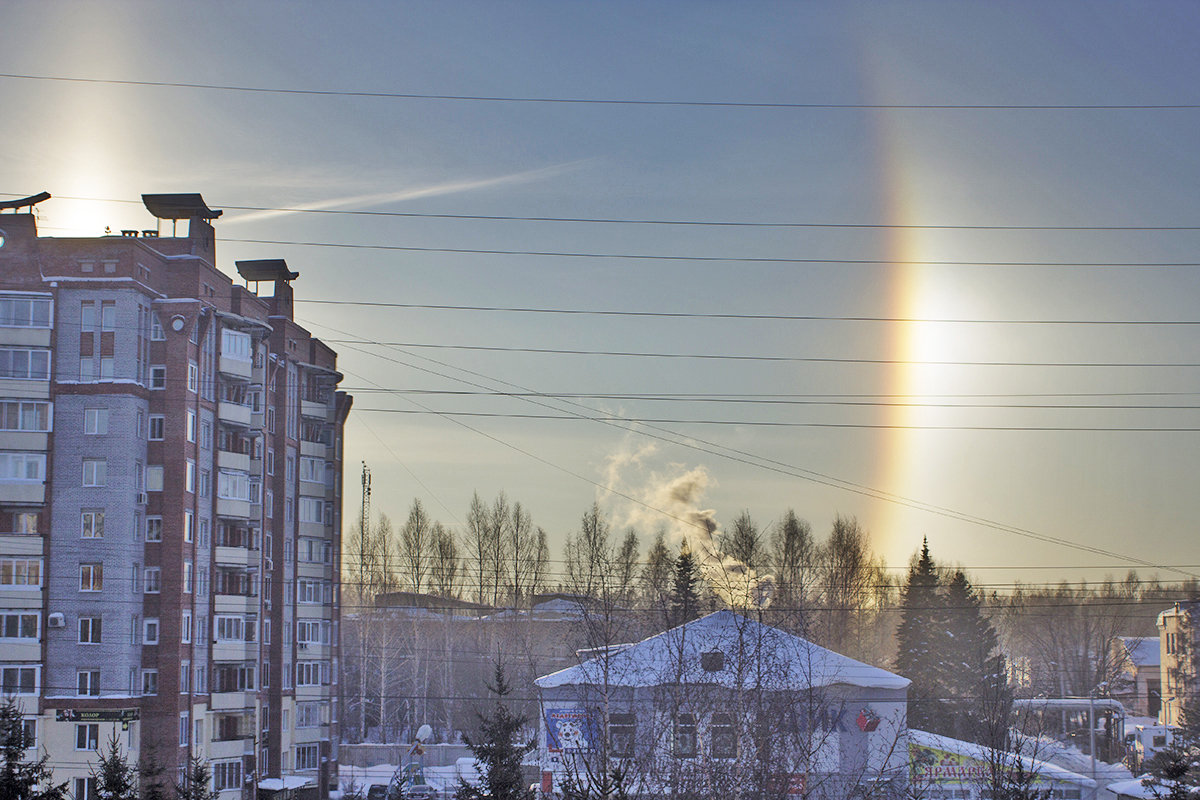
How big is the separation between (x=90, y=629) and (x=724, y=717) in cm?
3273

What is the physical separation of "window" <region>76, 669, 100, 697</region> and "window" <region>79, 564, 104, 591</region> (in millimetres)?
3739

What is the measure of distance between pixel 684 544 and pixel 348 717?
131 ft

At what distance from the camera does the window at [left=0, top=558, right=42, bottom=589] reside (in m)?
53.2

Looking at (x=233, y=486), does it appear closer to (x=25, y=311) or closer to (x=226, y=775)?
(x=25, y=311)

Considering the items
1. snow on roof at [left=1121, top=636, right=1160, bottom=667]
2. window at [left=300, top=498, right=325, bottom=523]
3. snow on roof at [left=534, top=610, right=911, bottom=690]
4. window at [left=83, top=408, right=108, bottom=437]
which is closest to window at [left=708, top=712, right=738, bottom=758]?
snow on roof at [left=534, top=610, right=911, bottom=690]

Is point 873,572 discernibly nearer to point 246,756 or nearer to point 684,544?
point 684,544

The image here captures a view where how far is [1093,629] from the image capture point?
121688 mm

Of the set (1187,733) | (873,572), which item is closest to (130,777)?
(1187,733)

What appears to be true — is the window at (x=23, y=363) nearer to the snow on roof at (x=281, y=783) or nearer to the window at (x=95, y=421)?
the window at (x=95, y=421)

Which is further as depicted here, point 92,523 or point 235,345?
point 235,345

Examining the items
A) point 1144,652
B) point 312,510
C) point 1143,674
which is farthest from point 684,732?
point 1144,652

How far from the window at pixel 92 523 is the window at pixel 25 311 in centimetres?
905

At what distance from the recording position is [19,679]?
170 feet

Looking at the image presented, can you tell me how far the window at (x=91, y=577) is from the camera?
53719mm
